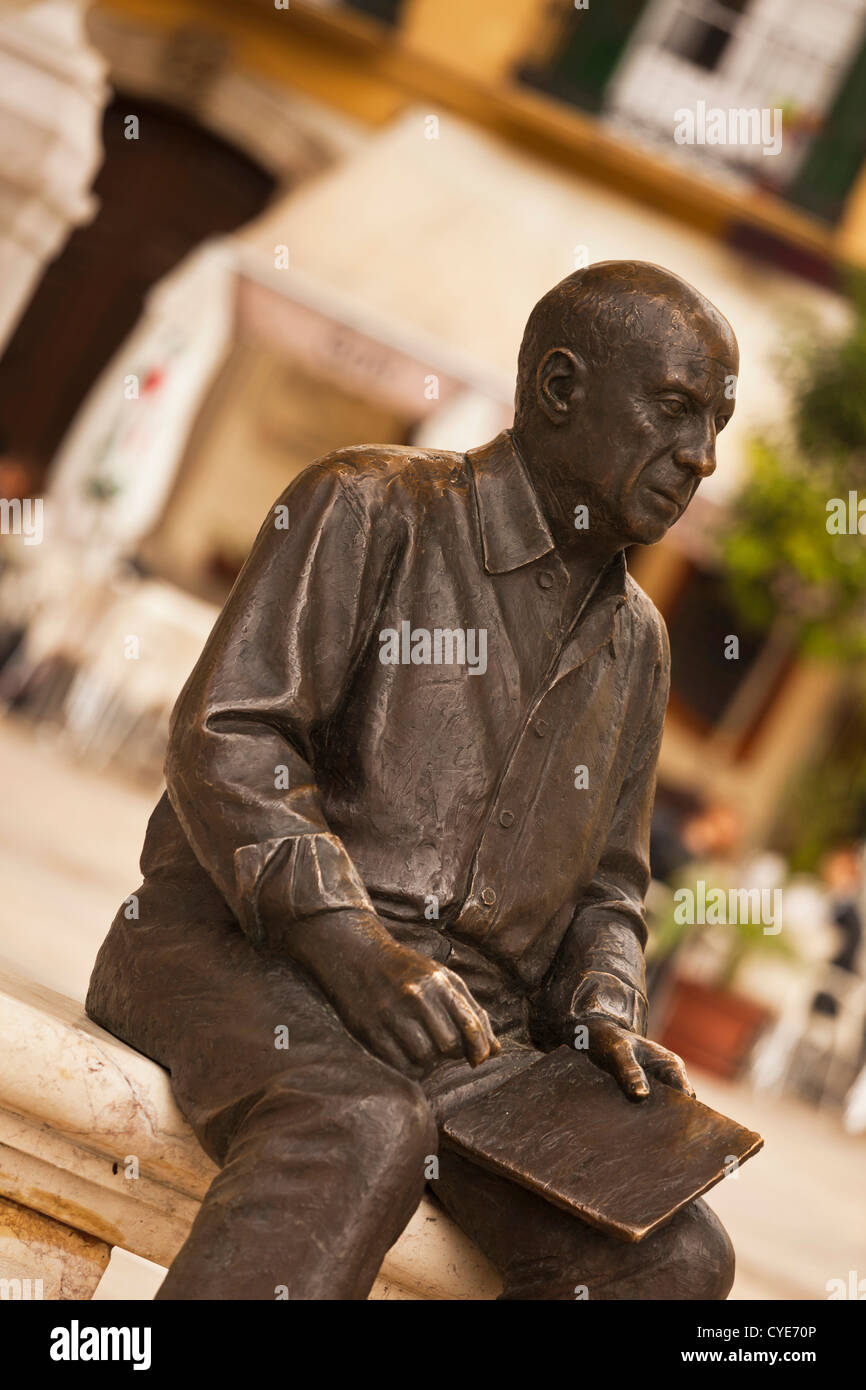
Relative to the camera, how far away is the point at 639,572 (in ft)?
51.7

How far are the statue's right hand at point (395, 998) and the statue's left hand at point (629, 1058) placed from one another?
28 centimetres

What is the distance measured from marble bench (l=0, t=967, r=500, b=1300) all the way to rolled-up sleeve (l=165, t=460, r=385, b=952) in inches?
10.9

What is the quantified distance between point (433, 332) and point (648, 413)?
32.4 feet

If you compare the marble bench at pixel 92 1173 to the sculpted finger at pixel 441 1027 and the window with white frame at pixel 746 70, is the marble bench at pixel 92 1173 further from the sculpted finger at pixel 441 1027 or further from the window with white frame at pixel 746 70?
the window with white frame at pixel 746 70

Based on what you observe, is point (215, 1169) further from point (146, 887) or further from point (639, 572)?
point (639, 572)

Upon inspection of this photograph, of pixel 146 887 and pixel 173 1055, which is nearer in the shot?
pixel 173 1055

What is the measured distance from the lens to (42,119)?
7.91m

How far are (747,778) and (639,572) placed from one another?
2.12m

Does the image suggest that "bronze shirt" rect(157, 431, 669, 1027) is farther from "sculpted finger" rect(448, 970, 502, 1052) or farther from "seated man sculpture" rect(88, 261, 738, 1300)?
"sculpted finger" rect(448, 970, 502, 1052)

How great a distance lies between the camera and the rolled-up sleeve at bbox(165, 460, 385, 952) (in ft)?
7.02

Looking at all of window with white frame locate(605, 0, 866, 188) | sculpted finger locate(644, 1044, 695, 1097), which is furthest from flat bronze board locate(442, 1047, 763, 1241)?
window with white frame locate(605, 0, 866, 188)
